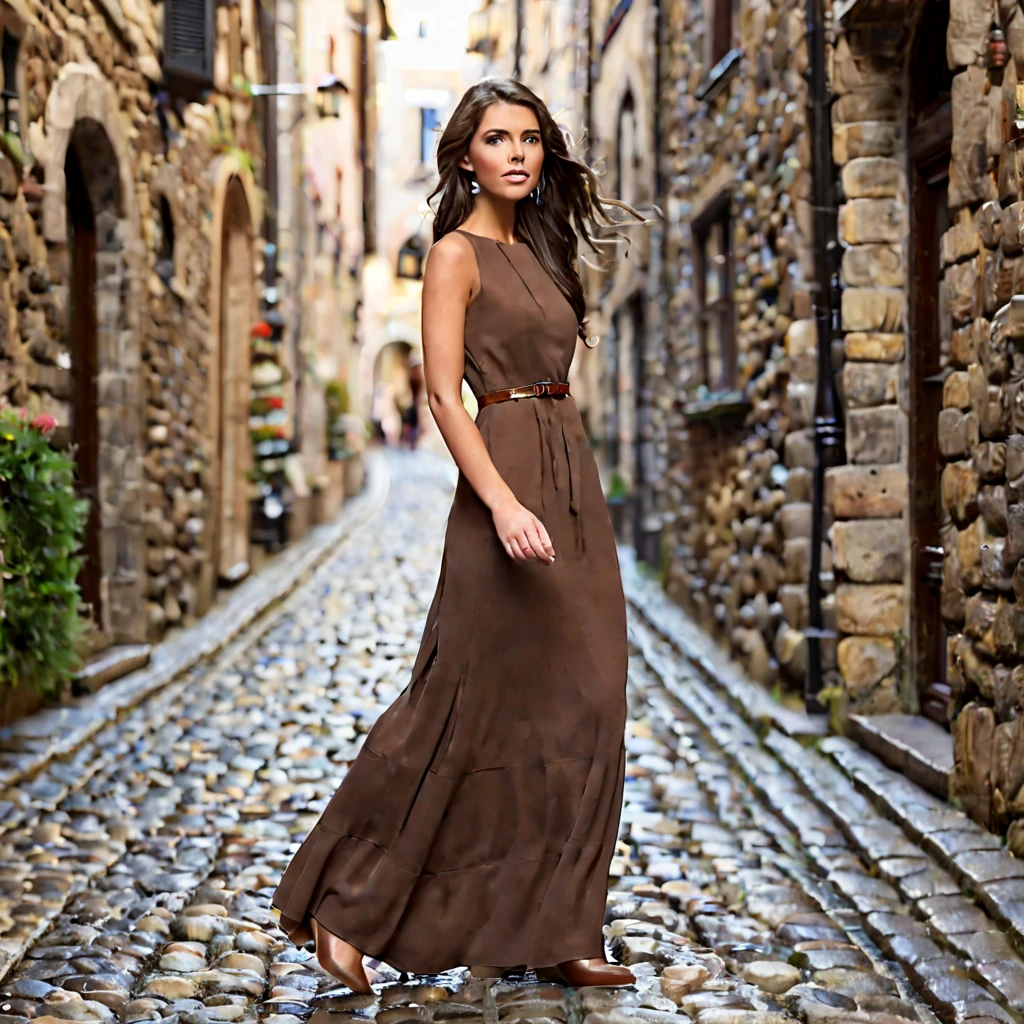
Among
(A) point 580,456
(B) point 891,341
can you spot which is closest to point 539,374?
(A) point 580,456

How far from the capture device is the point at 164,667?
23.2 ft

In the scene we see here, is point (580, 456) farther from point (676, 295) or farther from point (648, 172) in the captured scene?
point (648, 172)

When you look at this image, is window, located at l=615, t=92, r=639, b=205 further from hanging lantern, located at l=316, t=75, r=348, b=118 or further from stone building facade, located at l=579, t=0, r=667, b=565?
hanging lantern, located at l=316, t=75, r=348, b=118

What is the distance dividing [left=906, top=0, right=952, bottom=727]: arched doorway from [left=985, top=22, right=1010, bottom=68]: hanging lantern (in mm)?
1308

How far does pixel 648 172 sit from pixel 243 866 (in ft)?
24.7

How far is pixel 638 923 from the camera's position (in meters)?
3.53

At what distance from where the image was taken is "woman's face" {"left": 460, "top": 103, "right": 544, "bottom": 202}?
114 inches

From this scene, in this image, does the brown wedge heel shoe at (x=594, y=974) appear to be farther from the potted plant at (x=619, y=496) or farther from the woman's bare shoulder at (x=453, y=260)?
the potted plant at (x=619, y=496)

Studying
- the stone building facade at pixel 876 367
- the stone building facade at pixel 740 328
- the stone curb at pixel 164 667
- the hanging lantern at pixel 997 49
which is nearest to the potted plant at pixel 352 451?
the stone curb at pixel 164 667

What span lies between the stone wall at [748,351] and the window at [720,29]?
14 cm

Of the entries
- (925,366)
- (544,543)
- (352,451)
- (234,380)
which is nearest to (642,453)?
(234,380)

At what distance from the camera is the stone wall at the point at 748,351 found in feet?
19.5

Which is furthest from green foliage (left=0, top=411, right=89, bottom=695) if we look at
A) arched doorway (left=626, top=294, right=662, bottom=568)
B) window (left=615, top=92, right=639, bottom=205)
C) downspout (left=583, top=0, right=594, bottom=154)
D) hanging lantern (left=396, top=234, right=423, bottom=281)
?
hanging lantern (left=396, top=234, right=423, bottom=281)

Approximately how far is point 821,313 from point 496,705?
328cm
